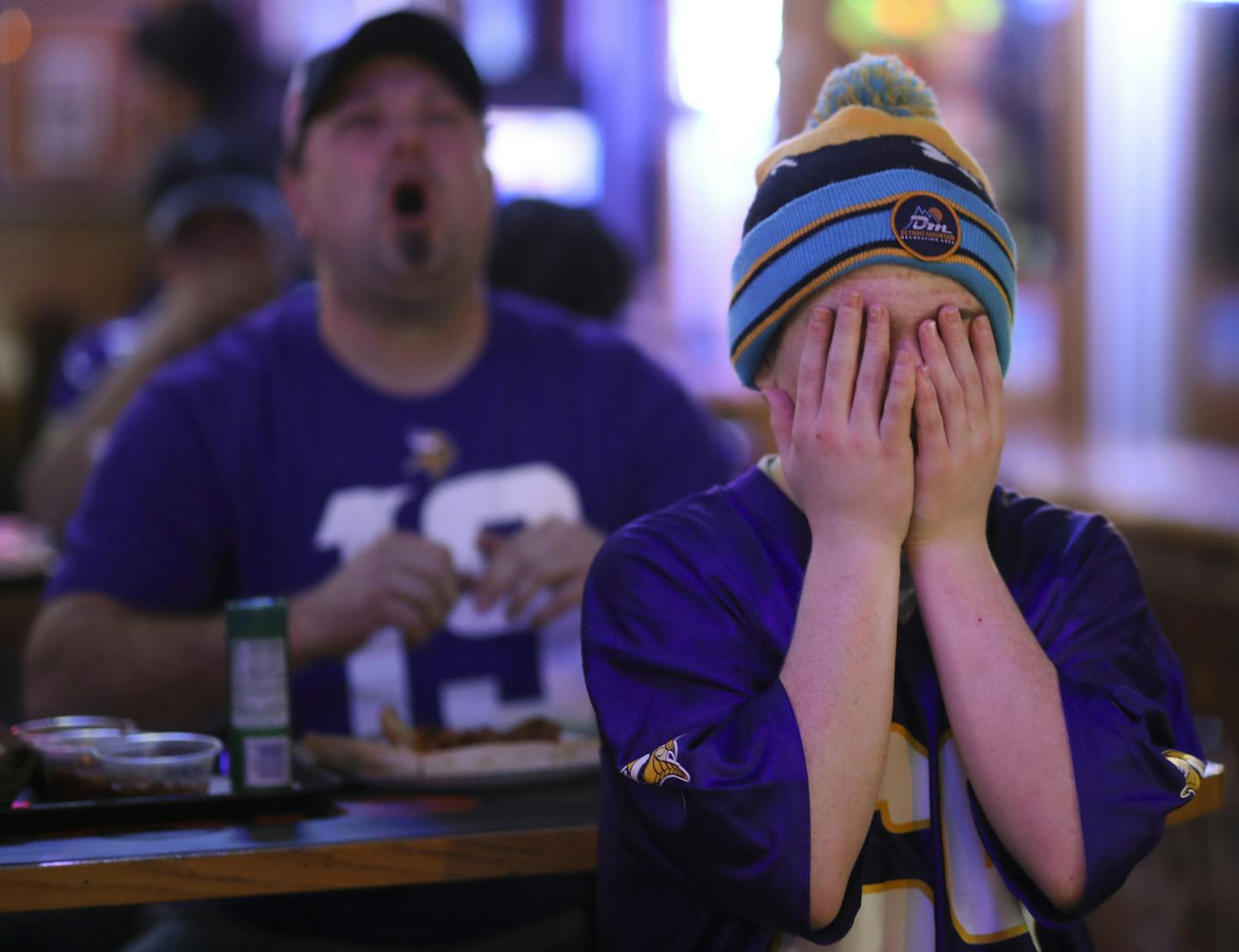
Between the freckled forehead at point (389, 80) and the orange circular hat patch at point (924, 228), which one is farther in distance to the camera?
the freckled forehead at point (389, 80)

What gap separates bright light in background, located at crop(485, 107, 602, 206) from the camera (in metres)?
9.70

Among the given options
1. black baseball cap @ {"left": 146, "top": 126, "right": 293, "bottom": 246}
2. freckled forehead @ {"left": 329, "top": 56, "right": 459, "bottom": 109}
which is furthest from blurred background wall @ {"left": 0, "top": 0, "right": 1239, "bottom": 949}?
black baseball cap @ {"left": 146, "top": 126, "right": 293, "bottom": 246}

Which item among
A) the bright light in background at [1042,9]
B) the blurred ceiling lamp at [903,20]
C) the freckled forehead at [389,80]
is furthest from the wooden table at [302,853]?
the bright light in background at [1042,9]

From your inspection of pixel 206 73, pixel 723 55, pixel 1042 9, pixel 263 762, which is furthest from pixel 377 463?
pixel 206 73

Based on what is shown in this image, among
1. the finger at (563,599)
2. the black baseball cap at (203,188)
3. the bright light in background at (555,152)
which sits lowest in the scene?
the finger at (563,599)

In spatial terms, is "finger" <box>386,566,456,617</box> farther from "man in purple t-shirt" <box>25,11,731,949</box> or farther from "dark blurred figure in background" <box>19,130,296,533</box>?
"dark blurred figure in background" <box>19,130,296,533</box>

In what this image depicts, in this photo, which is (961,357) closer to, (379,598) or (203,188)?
(379,598)

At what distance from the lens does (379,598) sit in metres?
1.74

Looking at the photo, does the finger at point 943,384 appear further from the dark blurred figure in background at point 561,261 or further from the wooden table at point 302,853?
the dark blurred figure in background at point 561,261

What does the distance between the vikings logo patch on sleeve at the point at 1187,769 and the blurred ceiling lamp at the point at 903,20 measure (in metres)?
5.33

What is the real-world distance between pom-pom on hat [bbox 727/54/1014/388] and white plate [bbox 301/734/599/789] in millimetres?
494

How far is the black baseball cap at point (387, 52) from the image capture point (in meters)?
2.04

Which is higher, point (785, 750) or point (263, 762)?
point (785, 750)

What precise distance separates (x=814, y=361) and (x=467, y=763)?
61 cm
